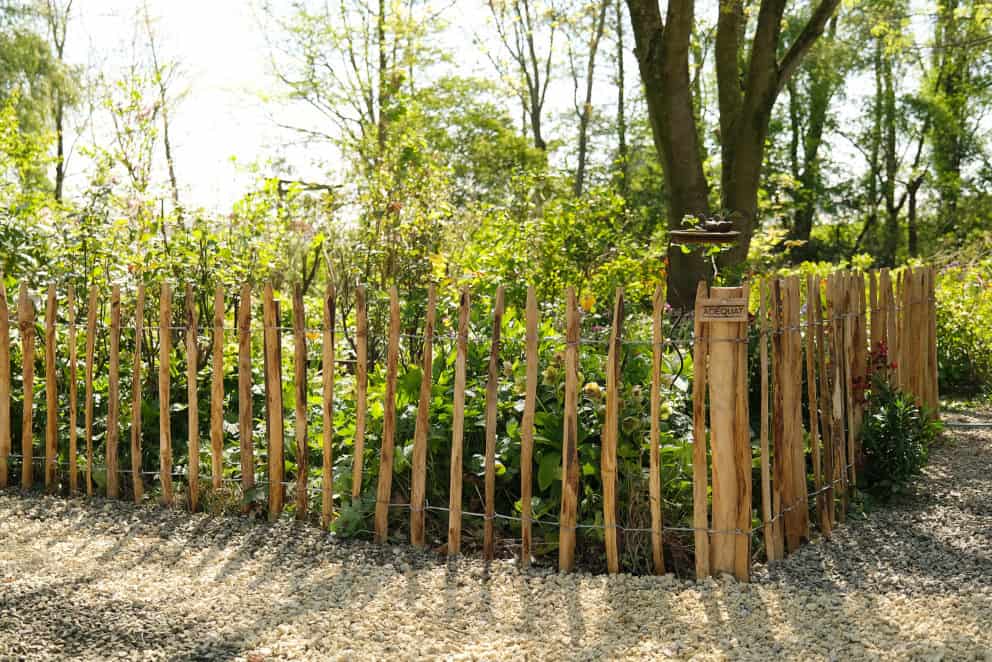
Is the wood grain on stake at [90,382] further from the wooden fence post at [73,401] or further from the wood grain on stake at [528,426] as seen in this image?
the wood grain on stake at [528,426]

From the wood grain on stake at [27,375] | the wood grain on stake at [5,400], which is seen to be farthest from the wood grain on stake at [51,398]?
the wood grain on stake at [5,400]

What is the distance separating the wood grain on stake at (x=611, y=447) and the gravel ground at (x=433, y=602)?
0.14m

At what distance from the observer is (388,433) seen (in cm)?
388

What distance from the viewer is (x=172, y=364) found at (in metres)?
5.30

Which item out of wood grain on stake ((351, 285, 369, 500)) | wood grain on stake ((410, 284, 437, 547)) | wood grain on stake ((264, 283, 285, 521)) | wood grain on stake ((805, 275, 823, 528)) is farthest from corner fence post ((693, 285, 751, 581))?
wood grain on stake ((264, 283, 285, 521))

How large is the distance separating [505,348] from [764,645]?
1.99 m

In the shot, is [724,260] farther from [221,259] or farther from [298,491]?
[298,491]

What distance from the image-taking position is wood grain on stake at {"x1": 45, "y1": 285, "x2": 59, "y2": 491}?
4.68m

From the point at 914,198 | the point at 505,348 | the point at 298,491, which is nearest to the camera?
the point at 298,491

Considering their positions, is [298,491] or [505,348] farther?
[505,348]

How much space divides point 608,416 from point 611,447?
0.13m

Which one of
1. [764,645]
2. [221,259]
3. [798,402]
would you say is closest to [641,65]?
[221,259]

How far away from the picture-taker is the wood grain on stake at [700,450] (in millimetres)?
3447

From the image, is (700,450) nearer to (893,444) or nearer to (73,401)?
(893,444)
